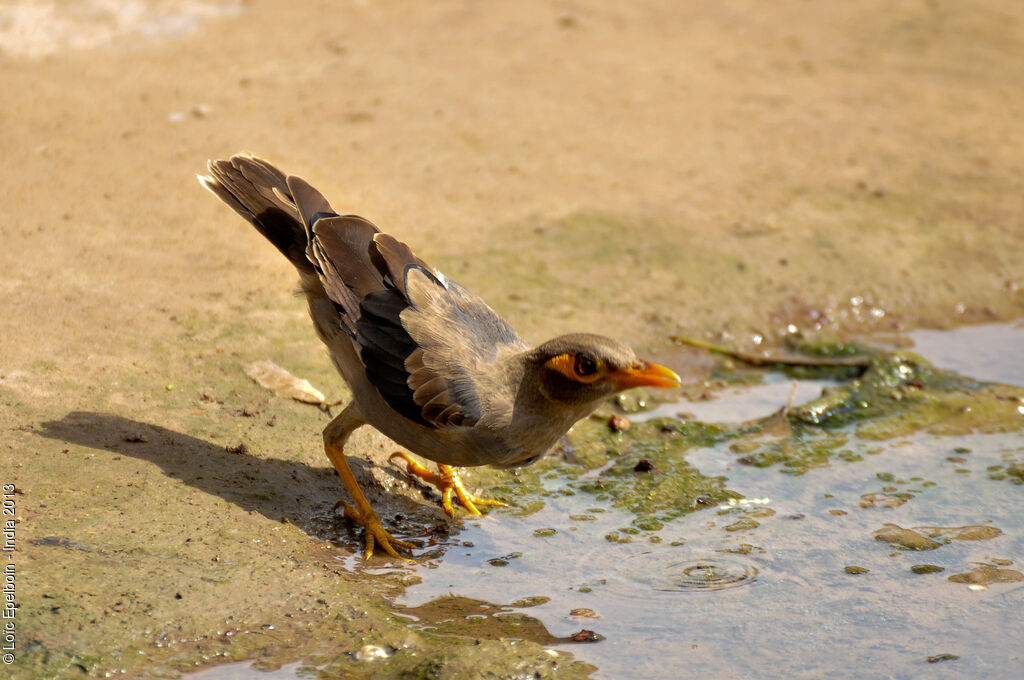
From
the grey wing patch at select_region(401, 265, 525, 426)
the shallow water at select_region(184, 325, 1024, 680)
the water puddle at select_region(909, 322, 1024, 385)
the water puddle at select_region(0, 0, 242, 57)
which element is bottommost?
the shallow water at select_region(184, 325, 1024, 680)

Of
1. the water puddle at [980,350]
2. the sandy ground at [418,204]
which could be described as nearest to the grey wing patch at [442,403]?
the sandy ground at [418,204]

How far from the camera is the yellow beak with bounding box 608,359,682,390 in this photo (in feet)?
16.8

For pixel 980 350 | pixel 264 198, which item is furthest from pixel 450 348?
pixel 980 350

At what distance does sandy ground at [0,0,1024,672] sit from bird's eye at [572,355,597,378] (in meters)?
1.38

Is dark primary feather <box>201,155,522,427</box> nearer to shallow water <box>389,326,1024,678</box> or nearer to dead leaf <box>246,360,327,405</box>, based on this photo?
dead leaf <box>246,360,327,405</box>

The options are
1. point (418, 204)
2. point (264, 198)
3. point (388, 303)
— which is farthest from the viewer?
point (418, 204)

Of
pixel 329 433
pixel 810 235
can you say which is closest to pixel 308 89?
pixel 810 235

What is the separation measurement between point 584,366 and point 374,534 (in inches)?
50.6

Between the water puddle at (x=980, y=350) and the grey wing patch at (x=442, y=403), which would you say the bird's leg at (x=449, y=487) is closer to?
the grey wing patch at (x=442, y=403)

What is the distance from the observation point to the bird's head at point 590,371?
5113mm

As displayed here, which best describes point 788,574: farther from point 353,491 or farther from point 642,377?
point 353,491

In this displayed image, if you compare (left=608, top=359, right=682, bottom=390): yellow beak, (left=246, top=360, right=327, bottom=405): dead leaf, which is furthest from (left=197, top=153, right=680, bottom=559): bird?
(left=246, top=360, right=327, bottom=405): dead leaf

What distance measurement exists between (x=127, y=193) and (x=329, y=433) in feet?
11.1

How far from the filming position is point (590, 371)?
5152 millimetres
